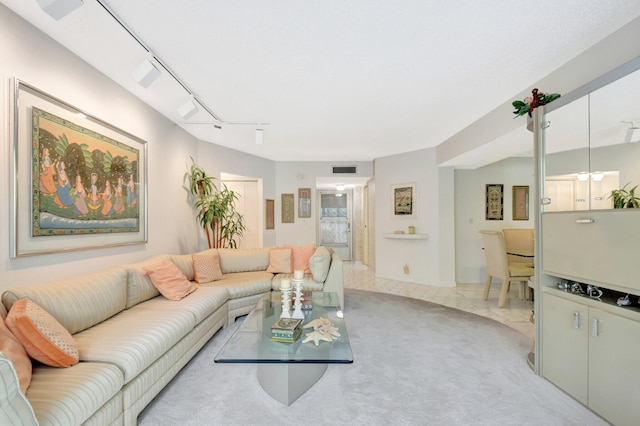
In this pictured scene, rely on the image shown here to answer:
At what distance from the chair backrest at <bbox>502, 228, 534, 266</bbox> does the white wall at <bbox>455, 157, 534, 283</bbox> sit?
Result: 0.47 m

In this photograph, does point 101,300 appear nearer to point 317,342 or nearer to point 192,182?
point 317,342

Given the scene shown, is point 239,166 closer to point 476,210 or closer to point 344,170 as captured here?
point 344,170

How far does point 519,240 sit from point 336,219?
15.8ft

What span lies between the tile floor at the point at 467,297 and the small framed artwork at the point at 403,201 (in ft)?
4.32

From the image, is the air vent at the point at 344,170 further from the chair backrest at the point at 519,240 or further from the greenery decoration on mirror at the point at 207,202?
the chair backrest at the point at 519,240

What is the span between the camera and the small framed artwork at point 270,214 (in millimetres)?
6259

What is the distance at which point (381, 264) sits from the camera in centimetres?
611

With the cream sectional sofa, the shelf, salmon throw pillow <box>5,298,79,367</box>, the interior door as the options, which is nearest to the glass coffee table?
the cream sectional sofa

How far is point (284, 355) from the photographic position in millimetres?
1851

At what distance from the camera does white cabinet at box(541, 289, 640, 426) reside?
1.65m

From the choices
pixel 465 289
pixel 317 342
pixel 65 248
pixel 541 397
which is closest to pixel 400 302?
pixel 465 289

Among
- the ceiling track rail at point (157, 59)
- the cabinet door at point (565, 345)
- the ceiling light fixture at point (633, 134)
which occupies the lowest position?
the cabinet door at point (565, 345)

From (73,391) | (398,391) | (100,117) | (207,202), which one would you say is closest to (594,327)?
(398,391)

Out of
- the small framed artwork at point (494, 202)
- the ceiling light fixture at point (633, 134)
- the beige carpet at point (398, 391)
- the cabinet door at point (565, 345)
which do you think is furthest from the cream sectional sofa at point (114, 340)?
the small framed artwork at point (494, 202)
